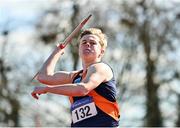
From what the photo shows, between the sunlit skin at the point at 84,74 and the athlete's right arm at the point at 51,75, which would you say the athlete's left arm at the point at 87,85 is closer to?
the sunlit skin at the point at 84,74

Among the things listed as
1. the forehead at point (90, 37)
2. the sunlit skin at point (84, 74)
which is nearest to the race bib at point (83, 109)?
the sunlit skin at point (84, 74)

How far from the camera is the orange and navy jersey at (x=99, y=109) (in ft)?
16.8


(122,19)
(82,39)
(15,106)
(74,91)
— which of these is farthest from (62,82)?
(122,19)

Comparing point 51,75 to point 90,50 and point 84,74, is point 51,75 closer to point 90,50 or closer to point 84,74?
point 84,74

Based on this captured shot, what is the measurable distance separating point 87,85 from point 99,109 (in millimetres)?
350

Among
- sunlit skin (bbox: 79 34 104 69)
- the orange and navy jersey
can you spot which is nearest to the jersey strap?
the orange and navy jersey

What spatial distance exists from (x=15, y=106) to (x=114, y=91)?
60.3 ft

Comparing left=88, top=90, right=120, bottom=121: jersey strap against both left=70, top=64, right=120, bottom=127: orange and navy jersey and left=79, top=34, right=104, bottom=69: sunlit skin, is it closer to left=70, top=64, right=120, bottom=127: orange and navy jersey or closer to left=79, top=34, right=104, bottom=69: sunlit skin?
left=70, top=64, right=120, bottom=127: orange and navy jersey

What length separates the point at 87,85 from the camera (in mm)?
4855

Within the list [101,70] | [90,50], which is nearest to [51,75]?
[90,50]

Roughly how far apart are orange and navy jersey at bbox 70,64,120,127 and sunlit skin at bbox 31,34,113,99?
0.31ft

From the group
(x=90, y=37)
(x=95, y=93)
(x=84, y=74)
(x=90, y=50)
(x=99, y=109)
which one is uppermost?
(x=90, y=37)

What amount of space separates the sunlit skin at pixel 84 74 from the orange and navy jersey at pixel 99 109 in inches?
3.7

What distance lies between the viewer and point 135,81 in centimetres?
2480
